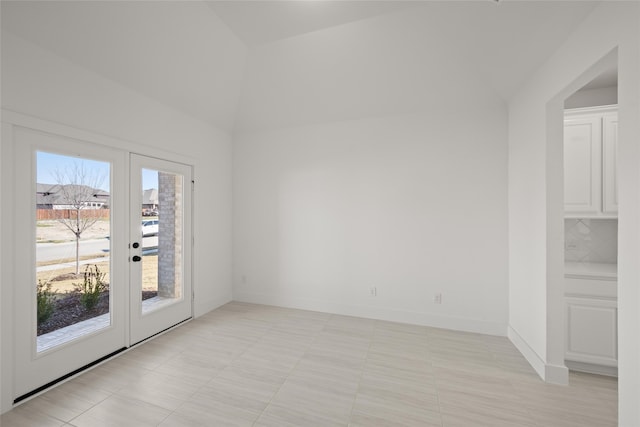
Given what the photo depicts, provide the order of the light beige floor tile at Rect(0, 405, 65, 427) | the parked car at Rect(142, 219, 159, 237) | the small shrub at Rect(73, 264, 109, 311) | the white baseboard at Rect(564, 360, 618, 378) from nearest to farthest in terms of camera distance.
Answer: the light beige floor tile at Rect(0, 405, 65, 427), the white baseboard at Rect(564, 360, 618, 378), the small shrub at Rect(73, 264, 109, 311), the parked car at Rect(142, 219, 159, 237)

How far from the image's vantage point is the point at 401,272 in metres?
3.55

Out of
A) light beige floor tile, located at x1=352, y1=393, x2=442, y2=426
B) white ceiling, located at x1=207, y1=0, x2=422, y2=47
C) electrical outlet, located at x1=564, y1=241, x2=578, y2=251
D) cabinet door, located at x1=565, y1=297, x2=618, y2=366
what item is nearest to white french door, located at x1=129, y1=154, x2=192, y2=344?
white ceiling, located at x1=207, y1=0, x2=422, y2=47

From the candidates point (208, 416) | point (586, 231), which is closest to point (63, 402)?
point (208, 416)

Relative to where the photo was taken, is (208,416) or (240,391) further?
(240,391)

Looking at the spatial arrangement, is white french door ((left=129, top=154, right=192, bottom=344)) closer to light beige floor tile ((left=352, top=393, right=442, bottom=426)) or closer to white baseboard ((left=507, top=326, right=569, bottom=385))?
light beige floor tile ((left=352, top=393, right=442, bottom=426))

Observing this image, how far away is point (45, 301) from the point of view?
2.21m

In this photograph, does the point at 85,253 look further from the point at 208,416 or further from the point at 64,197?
the point at 208,416

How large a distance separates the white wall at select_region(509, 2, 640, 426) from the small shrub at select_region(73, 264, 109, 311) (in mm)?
4076

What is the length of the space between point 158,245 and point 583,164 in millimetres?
4879

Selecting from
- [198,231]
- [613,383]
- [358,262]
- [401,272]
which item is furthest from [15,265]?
[613,383]

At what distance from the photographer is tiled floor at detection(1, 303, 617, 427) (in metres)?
1.88

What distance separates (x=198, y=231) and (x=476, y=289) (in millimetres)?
3809

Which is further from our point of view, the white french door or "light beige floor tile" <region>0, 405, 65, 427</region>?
the white french door

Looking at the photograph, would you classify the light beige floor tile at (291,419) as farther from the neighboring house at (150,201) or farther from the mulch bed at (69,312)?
the neighboring house at (150,201)
